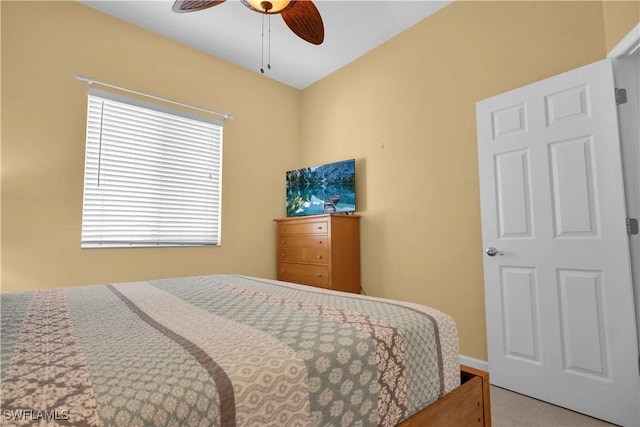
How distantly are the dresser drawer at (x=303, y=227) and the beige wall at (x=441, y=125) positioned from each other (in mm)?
483

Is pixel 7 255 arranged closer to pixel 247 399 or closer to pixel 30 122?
pixel 30 122

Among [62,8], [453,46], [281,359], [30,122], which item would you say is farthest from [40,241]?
[453,46]

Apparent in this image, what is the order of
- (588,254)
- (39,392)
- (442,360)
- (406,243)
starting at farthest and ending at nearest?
(406,243) → (588,254) → (442,360) → (39,392)

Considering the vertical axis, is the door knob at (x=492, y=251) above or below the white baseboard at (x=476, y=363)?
above

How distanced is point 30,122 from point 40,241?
3.05ft

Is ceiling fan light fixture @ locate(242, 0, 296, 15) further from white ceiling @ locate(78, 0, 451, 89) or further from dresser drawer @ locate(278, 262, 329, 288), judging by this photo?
dresser drawer @ locate(278, 262, 329, 288)

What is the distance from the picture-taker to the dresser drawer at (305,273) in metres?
3.14

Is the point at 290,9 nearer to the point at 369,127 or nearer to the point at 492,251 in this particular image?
the point at 369,127

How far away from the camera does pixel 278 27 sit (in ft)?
10.1

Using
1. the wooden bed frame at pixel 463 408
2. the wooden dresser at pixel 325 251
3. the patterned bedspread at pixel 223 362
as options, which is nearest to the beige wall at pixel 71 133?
the wooden dresser at pixel 325 251

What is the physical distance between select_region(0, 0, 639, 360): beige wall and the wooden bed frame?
1425 mm

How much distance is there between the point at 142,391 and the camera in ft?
1.82

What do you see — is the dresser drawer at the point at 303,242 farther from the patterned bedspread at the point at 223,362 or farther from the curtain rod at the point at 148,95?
the patterned bedspread at the point at 223,362

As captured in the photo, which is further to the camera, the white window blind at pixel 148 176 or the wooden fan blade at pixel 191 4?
the white window blind at pixel 148 176
